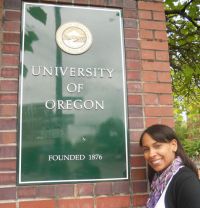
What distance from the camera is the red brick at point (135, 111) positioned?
271 cm

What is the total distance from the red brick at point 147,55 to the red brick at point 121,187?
39.0 inches

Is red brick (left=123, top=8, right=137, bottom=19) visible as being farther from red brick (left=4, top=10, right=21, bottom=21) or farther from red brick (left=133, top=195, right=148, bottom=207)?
red brick (left=133, top=195, right=148, bottom=207)

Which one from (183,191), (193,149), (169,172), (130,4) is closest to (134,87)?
(130,4)

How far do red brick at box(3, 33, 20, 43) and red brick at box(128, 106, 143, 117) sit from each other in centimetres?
99

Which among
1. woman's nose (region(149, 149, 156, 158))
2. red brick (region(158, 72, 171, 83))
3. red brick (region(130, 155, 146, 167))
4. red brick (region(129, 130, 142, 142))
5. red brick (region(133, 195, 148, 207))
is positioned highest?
red brick (region(158, 72, 171, 83))

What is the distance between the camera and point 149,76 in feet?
9.25

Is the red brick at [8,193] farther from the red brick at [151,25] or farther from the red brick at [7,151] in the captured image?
the red brick at [151,25]

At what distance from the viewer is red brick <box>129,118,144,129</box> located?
2.69 m

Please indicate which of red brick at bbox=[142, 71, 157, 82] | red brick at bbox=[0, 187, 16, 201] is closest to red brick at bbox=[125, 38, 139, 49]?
red brick at bbox=[142, 71, 157, 82]

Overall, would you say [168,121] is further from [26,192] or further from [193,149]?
[193,149]

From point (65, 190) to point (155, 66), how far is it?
1.19 m

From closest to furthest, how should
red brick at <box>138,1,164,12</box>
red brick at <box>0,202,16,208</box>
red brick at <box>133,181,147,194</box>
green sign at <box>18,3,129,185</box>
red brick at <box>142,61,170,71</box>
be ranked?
red brick at <box>0,202,16,208</box> → green sign at <box>18,3,129,185</box> → red brick at <box>133,181,147,194</box> → red brick at <box>142,61,170,71</box> → red brick at <box>138,1,164,12</box>

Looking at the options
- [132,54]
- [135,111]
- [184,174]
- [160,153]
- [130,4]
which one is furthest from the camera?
[130,4]

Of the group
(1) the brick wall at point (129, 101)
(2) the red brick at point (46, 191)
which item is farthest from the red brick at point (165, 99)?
(2) the red brick at point (46, 191)
